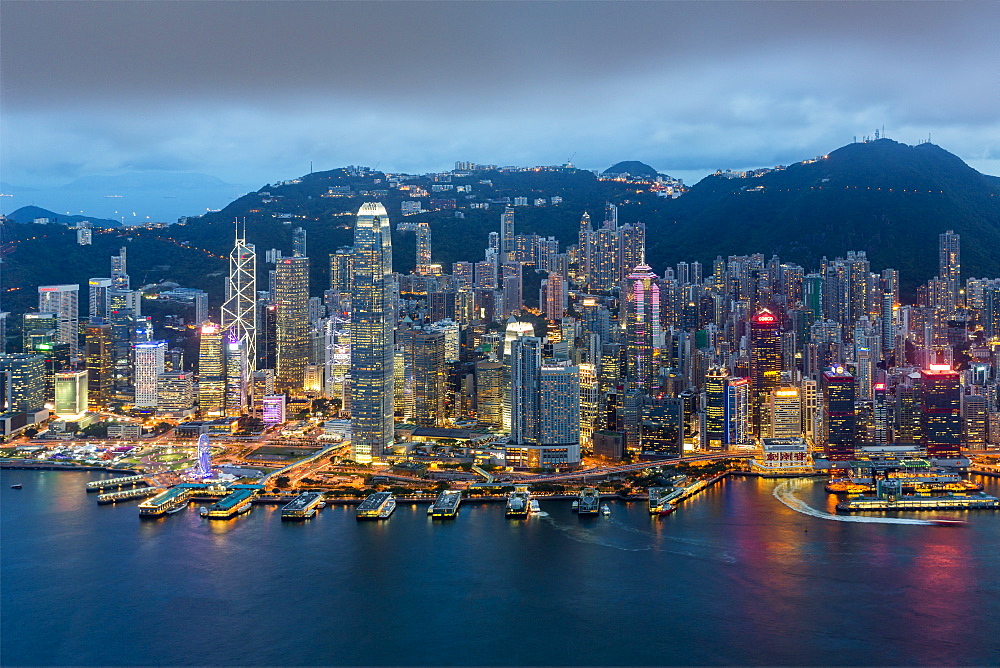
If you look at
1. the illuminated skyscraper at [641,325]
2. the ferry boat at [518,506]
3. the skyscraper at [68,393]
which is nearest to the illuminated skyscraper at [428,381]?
the illuminated skyscraper at [641,325]

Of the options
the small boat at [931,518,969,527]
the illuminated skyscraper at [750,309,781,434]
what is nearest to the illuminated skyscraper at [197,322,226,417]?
the illuminated skyscraper at [750,309,781,434]

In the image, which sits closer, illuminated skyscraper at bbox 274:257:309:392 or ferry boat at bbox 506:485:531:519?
ferry boat at bbox 506:485:531:519

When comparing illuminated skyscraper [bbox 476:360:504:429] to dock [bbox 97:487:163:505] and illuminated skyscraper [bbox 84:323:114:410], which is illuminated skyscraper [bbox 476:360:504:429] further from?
illuminated skyscraper [bbox 84:323:114:410]

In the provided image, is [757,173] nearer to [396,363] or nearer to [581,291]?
[581,291]

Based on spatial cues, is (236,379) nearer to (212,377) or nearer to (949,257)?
(212,377)

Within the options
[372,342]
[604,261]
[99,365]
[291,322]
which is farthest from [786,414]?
[604,261]

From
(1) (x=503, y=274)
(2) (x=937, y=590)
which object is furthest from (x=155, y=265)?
(2) (x=937, y=590)
